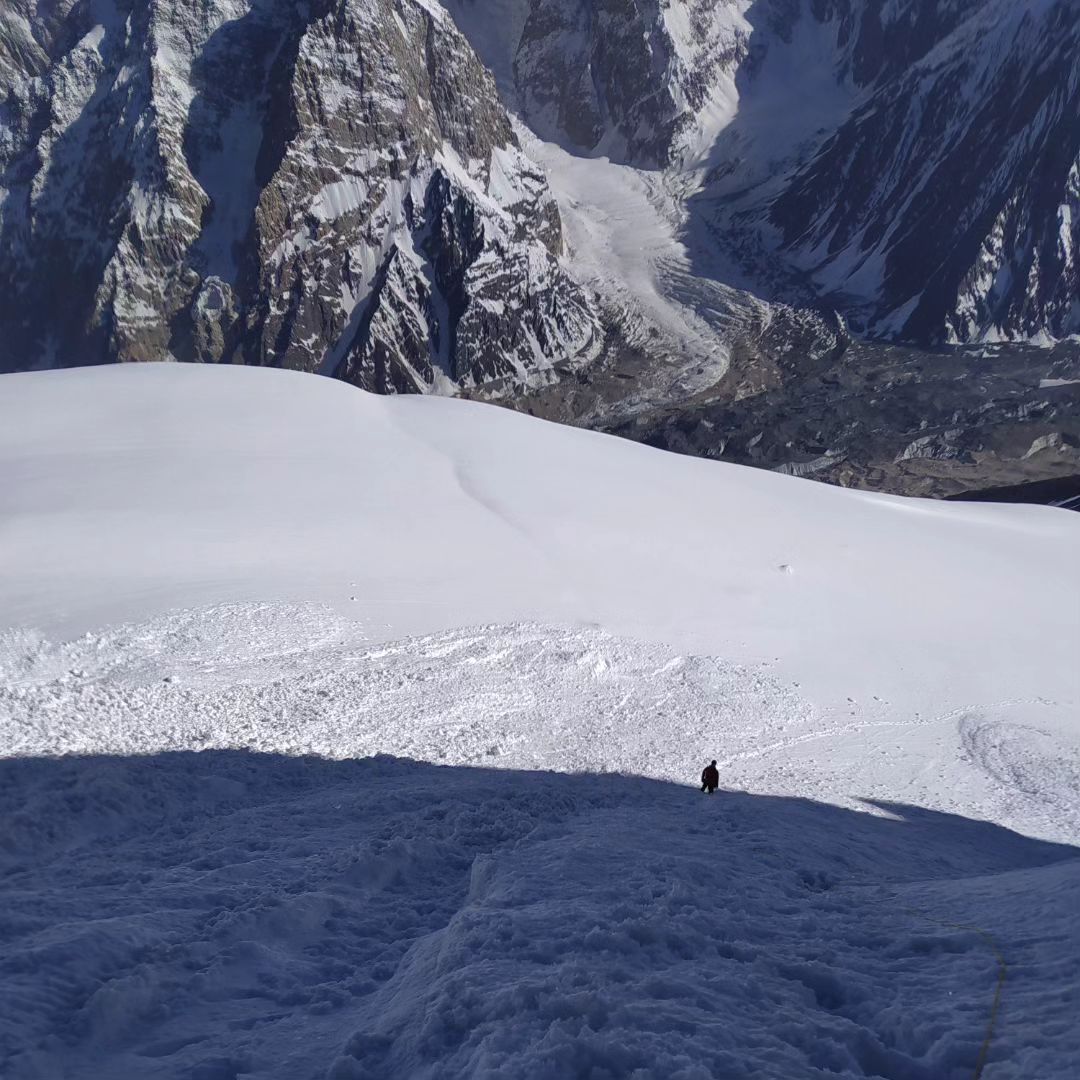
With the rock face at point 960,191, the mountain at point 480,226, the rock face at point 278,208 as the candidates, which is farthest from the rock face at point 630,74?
the rock face at point 278,208

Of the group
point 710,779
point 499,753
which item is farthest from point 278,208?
point 710,779

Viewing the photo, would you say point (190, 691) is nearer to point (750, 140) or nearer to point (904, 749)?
point (904, 749)

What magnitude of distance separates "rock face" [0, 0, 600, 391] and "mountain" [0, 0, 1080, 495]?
36 centimetres

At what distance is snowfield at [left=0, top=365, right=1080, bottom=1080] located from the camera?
5.71 metres

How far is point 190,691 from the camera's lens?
14016mm

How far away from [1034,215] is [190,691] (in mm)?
130204

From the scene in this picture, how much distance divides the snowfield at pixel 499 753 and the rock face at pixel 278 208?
100933mm

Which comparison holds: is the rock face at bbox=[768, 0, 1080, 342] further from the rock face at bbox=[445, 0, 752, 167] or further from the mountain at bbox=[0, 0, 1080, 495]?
the rock face at bbox=[445, 0, 752, 167]

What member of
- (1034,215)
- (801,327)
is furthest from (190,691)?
(1034,215)

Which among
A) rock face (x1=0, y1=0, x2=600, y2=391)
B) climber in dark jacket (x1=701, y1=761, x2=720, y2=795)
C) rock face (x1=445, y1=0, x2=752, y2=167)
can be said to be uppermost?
rock face (x1=445, y1=0, x2=752, y2=167)

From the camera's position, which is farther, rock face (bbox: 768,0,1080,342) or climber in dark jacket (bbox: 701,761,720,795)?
rock face (bbox: 768,0,1080,342)

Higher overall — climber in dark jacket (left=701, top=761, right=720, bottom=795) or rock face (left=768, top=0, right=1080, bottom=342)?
rock face (left=768, top=0, right=1080, bottom=342)

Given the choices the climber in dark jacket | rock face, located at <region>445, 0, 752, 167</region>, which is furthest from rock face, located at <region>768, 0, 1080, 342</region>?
the climber in dark jacket

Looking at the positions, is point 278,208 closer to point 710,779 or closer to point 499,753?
point 499,753
